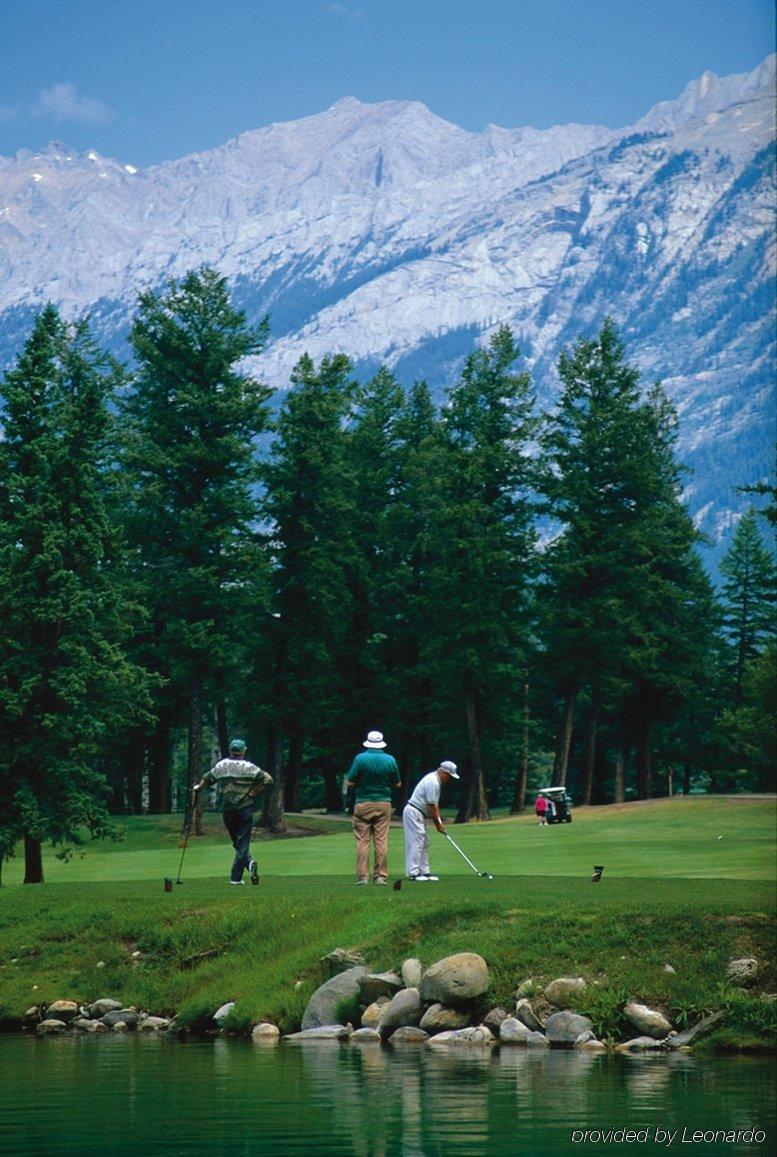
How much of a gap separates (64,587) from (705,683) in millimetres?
49660

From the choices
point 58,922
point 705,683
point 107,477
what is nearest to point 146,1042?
point 58,922

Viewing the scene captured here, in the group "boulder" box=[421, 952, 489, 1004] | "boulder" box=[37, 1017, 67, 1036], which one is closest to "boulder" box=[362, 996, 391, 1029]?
"boulder" box=[421, 952, 489, 1004]

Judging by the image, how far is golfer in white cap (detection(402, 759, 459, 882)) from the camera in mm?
24297

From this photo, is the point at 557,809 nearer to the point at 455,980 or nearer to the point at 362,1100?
the point at 455,980

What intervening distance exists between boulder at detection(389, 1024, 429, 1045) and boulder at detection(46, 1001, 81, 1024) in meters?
4.74

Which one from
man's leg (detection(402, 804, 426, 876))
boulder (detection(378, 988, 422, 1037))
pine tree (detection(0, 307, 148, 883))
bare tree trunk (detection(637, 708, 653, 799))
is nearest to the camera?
boulder (detection(378, 988, 422, 1037))

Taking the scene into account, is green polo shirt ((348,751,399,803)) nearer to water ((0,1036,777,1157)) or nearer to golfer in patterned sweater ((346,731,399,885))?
golfer in patterned sweater ((346,731,399,885))

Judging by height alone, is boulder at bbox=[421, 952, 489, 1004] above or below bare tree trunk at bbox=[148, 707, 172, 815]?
below

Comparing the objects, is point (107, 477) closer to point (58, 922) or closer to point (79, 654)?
point (79, 654)

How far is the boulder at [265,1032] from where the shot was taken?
773 inches

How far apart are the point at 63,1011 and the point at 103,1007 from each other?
0.52 metres

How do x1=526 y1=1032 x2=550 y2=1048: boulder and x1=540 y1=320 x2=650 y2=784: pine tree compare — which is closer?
x1=526 y1=1032 x2=550 y2=1048: boulder

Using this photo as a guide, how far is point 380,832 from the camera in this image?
2519cm

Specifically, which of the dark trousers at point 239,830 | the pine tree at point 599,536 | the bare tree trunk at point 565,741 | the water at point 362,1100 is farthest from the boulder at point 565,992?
the bare tree trunk at point 565,741
